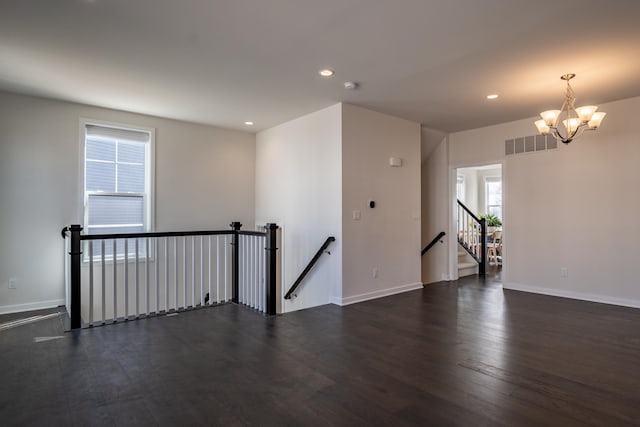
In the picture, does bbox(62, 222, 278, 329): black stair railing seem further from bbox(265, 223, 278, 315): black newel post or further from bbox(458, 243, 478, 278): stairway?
bbox(458, 243, 478, 278): stairway

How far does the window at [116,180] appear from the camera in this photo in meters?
5.02

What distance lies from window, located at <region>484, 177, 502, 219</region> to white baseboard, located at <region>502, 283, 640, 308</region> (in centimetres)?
437

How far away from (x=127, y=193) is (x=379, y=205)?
3707mm

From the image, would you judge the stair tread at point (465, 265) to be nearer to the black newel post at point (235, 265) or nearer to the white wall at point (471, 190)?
the white wall at point (471, 190)

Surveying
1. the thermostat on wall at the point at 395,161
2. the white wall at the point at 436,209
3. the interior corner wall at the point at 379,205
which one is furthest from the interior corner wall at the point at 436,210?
the thermostat on wall at the point at 395,161

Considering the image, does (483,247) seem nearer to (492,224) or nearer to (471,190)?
(492,224)

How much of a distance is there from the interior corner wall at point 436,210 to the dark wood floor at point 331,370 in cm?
234

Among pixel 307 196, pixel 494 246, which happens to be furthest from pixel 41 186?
pixel 494 246

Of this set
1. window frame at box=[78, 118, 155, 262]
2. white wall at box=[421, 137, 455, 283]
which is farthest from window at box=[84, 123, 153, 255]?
white wall at box=[421, 137, 455, 283]

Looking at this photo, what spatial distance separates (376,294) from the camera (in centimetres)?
510

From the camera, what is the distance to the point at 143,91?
170 inches

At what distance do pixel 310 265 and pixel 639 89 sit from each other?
4559 mm

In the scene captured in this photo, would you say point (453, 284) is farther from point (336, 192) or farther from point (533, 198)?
point (336, 192)

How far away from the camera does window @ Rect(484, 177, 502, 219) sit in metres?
9.68
